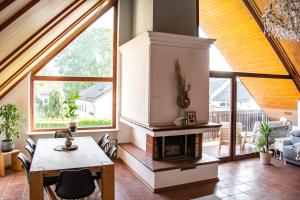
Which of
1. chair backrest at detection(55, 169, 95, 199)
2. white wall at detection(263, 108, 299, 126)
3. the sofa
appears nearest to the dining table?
chair backrest at detection(55, 169, 95, 199)

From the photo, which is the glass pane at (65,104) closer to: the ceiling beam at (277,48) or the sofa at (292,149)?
the ceiling beam at (277,48)

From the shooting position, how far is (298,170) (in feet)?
18.0

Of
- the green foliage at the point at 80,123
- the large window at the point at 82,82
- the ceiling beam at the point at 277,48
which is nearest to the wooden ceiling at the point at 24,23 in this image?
the large window at the point at 82,82

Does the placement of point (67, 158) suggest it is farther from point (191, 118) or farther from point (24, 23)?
point (191, 118)

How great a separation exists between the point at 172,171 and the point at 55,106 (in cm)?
326

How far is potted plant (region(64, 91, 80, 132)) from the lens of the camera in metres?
5.57

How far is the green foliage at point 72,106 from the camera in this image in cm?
569

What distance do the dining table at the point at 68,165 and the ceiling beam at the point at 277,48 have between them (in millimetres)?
4994

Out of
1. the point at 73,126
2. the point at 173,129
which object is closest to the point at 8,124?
the point at 73,126

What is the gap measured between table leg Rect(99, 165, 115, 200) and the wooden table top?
3.1 inches

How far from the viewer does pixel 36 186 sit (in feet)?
9.82

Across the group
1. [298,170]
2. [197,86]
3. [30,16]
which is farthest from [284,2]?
[298,170]

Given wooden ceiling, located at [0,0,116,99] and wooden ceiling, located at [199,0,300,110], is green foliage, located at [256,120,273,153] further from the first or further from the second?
wooden ceiling, located at [0,0,116,99]

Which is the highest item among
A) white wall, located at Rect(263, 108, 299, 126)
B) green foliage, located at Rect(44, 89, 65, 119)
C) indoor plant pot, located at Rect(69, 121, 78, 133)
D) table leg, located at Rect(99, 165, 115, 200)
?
green foliage, located at Rect(44, 89, 65, 119)
